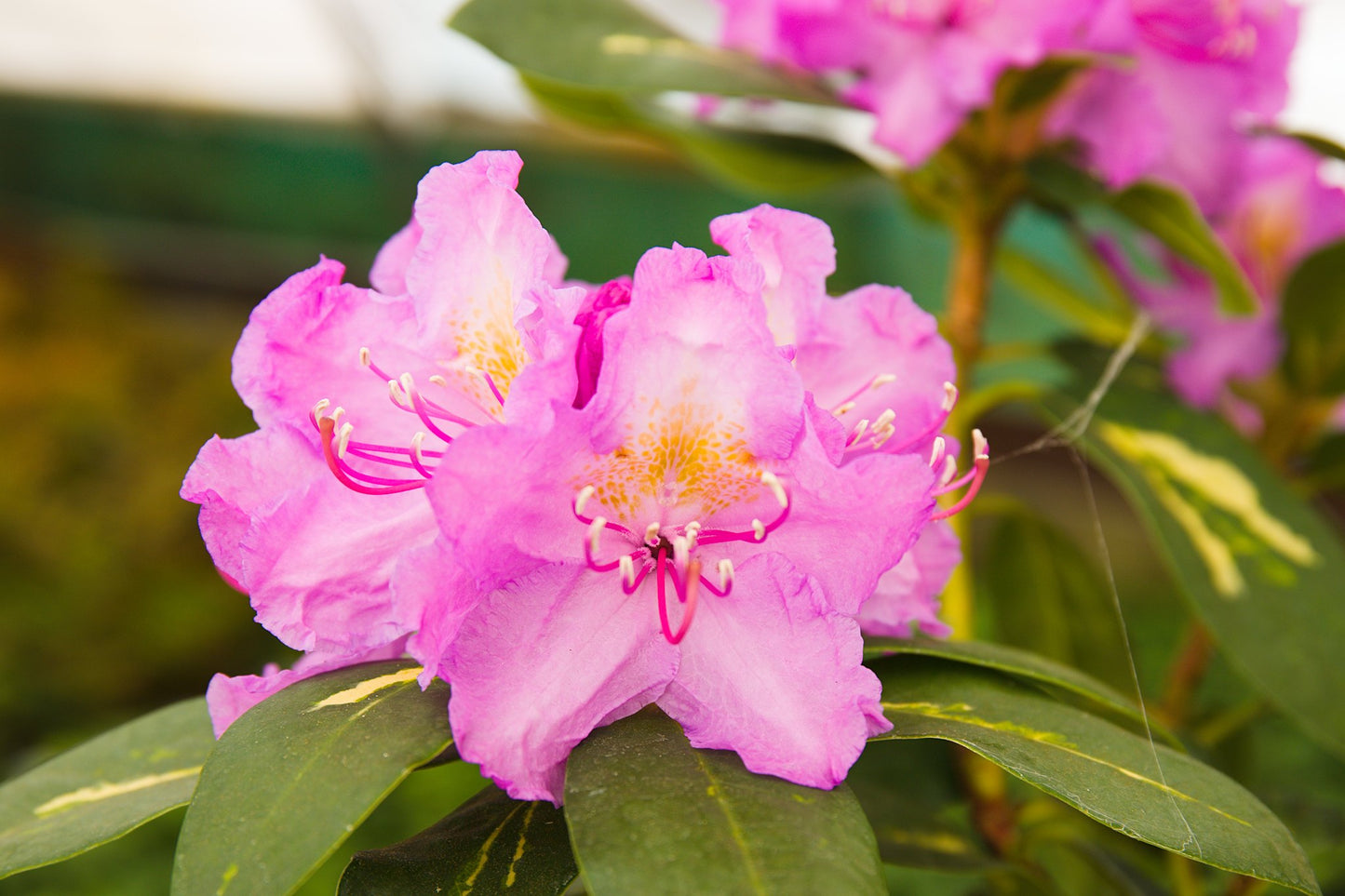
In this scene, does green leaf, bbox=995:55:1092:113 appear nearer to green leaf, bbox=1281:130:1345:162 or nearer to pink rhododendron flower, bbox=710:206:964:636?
green leaf, bbox=1281:130:1345:162

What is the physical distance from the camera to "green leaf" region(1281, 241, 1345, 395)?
906mm

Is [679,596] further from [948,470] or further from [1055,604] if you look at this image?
[1055,604]

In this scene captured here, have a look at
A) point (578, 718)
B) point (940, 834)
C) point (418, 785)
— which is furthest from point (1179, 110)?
point (418, 785)

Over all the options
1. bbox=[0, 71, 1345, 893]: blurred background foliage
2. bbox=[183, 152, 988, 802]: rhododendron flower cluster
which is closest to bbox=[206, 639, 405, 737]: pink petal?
bbox=[183, 152, 988, 802]: rhododendron flower cluster

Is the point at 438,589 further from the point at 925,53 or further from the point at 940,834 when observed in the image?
the point at 925,53

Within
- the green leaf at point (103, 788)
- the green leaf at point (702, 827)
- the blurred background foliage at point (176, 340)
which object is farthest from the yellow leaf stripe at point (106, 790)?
the blurred background foliage at point (176, 340)

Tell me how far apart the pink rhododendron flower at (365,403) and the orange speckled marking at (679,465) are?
53mm

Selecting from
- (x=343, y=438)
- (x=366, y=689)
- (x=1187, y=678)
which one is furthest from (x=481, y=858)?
(x=1187, y=678)

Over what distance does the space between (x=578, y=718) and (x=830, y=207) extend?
3831mm

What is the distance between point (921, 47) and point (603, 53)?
0.22m

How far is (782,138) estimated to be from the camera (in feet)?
3.16

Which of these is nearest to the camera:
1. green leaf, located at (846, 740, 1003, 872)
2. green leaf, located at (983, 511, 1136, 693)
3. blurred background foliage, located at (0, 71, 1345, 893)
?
green leaf, located at (846, 740, 1003, 872)

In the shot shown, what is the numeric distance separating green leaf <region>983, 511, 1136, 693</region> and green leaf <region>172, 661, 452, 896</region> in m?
0.76

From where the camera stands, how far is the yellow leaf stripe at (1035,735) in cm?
46
